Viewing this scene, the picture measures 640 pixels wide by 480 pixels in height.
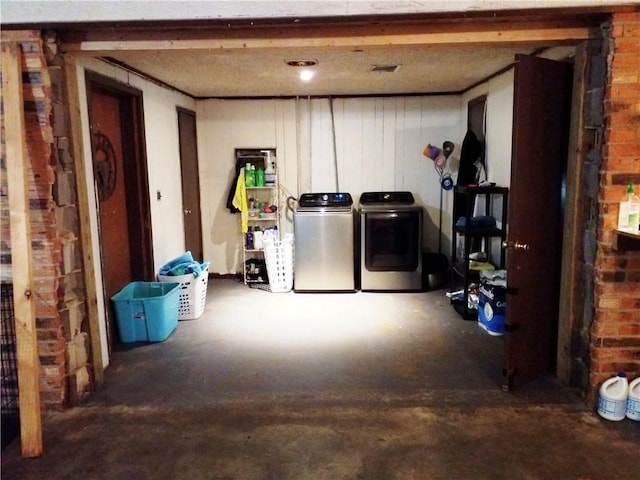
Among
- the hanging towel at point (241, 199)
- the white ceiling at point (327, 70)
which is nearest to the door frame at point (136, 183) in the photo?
the white ceiling at point (327, 70)

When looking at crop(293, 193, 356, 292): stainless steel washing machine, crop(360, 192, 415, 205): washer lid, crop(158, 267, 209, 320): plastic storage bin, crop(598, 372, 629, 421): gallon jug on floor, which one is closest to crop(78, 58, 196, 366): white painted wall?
crop(158, 267, 209, 320): plastic storage bin

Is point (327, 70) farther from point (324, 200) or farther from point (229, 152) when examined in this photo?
point (229, 152)

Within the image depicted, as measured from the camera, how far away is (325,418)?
8.10 feet

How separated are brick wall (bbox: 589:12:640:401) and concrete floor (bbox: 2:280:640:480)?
0.33 metres

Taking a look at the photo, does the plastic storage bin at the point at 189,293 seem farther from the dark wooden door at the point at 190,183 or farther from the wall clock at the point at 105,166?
the dark wooden door at the point at 190,183

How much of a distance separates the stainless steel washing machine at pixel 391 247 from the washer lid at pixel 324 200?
0.31m

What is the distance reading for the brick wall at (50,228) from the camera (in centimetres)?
242

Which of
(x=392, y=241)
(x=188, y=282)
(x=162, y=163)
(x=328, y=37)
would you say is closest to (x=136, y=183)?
(x=162, y=163)

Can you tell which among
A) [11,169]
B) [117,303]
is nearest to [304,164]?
[117,303]

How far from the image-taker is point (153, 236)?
4.02 metres

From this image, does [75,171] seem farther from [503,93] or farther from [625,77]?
[503,93]

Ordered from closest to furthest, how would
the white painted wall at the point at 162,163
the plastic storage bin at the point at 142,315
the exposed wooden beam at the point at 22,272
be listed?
the exposed wooden beam at the point at 22,272, the plastic storage bin at the point at 142,315, the white painted wall at the point at 162,163

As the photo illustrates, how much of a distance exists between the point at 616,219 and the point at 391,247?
2537 millimetres

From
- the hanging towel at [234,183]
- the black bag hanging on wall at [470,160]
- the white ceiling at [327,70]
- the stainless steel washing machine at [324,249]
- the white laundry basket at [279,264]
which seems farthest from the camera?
the hanging towel at [234,183]
